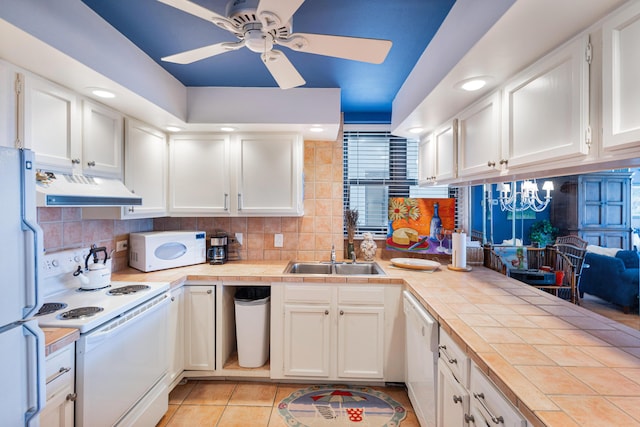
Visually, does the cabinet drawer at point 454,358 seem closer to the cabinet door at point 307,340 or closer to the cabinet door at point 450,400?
the cabinet door at point 450,400

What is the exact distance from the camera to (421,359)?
6.16 feet

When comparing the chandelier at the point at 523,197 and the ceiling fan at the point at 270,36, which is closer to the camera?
the ceiling fan at the point at 270,36

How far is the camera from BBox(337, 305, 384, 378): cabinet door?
2381 mm

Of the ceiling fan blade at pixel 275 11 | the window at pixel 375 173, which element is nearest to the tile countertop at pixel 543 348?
the window at pixel 375 173

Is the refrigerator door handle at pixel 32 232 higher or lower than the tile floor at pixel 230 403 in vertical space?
higher

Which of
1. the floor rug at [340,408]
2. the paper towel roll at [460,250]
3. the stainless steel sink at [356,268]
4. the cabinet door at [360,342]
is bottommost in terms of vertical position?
the floor rug at [340,408]

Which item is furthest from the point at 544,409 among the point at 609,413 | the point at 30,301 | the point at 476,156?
the point at 30,301

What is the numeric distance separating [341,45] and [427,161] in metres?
1.68

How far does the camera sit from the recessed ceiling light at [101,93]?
1822 millimetres

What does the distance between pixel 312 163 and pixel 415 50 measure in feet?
4.72

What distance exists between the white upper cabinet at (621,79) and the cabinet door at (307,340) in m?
1.91

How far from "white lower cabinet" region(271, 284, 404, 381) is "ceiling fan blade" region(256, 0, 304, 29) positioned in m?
1.76

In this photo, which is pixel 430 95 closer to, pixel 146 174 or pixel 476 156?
pixel 476 156

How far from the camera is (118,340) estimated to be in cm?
160
